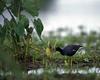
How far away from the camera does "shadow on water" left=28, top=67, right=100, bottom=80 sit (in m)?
3.79

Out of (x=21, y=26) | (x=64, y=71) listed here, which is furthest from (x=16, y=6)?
(x=64, y=71)

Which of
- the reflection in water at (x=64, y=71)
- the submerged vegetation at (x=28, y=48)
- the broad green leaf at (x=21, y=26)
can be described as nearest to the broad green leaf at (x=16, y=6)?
the submerged vegetation at (x=28, y=48)

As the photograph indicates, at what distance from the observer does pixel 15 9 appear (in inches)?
168

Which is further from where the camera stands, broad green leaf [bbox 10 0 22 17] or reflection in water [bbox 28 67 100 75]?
broad green leaf [bbox 10 0 22 17]

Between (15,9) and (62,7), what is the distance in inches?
393

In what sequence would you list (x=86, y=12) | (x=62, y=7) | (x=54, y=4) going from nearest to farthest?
(x=86, y=12) < (x=62, y=7) < (x=54, y=4)

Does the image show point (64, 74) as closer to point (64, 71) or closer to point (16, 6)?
point (64, 71)

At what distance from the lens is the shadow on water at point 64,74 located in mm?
3785

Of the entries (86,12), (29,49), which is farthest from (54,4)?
(29,49)

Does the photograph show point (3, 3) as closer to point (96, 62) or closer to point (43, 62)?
point (43, 62)

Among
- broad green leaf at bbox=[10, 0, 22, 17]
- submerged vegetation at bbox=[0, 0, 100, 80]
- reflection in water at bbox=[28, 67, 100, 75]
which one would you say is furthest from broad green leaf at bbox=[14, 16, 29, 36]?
reflection in water at bbox=[28, 67, 100, 75]

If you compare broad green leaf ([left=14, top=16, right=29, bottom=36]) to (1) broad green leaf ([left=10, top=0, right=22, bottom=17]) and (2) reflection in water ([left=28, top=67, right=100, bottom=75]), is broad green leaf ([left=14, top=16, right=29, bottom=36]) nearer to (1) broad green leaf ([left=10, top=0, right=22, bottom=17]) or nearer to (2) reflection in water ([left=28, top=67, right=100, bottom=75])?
(1) broad green leaf ([left=10, top=0, right=22, bottom=17])

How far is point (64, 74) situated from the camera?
3928 mm

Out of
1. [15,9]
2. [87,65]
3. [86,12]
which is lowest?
[87,65]
